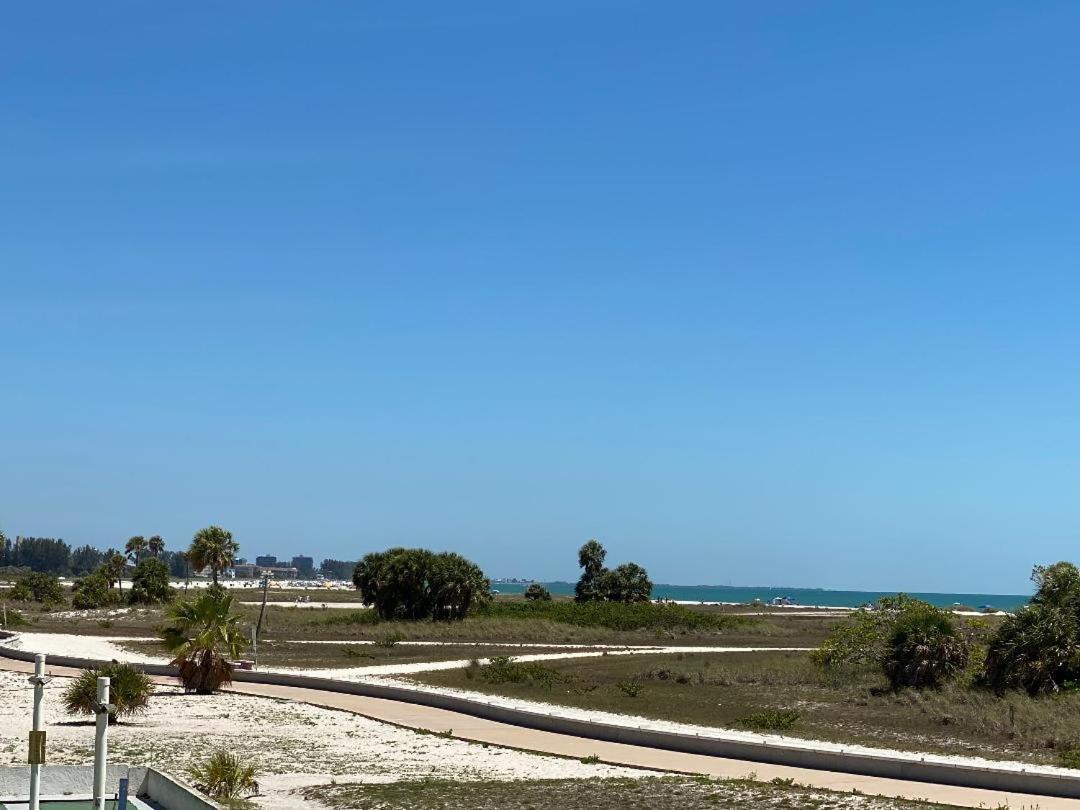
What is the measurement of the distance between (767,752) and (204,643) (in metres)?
20.4

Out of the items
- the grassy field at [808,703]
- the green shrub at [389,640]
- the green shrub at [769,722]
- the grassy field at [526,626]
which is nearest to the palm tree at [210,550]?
the grassy field at [526,626]

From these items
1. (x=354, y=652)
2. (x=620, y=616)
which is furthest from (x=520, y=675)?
(x=620, y=616)

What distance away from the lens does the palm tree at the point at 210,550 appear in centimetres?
Answer: 9131

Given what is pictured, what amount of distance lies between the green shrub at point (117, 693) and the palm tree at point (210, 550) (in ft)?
197

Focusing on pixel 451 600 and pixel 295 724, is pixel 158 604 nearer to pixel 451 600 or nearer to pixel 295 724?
pixel 451 600

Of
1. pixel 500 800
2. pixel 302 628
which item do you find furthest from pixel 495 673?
pixel 302 628

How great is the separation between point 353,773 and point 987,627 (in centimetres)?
3091

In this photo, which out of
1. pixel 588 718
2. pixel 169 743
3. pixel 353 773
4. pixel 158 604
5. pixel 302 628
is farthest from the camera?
pixel 158 604

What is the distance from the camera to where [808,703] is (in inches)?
1499

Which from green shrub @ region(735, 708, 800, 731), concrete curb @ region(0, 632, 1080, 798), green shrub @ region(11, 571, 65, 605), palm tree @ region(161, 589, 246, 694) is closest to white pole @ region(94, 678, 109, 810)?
concrete curb @ region(0, 632, 1080, 798)

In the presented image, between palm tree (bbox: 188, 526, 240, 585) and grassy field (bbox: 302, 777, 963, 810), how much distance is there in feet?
237

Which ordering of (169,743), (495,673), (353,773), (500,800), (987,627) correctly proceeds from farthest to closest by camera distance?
(987,627) → (495,673) → (169,743) → (353,773) → (500,800)

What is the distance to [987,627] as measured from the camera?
155ft

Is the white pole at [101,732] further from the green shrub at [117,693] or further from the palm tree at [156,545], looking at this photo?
the palm tree at [156,545]
